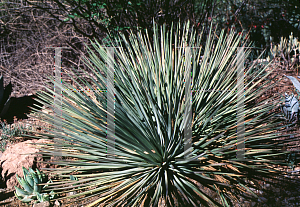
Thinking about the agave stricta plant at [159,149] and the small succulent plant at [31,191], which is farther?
the small succulent plant at [31,191]

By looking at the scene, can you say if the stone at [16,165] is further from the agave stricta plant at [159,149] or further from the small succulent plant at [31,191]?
the agave stricta plant at [159,149]

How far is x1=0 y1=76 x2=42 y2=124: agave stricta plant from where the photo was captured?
180 inches

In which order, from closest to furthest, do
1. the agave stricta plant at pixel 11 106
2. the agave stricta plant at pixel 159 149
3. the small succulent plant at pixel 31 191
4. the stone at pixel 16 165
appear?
1. the agave stricta plant at pixel 159 149
2. the small succulent plant at pixel 31 191
3. the stone at pixel 16 165
4. the agave stricta plant at pixel 11 106

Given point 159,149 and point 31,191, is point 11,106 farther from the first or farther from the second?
point 159,149

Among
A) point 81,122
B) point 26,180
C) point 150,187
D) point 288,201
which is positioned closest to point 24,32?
point 26,180

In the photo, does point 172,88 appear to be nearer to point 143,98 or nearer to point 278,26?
point 143,98

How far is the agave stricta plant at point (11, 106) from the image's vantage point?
4.56 m

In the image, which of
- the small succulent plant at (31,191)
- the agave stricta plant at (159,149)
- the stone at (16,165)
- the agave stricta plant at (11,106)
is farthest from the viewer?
the agave stricta plant at (11,106)

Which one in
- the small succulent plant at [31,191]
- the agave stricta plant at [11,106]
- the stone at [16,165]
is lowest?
the small succulent plant at [31,191]

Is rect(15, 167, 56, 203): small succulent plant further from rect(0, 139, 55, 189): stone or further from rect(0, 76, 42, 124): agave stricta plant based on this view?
rect(0, 76, 42, 124): agave stricta plant

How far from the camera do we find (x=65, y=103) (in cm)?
203

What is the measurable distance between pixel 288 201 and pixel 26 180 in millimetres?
2299

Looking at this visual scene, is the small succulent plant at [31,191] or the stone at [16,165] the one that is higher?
the stone at [16,165]

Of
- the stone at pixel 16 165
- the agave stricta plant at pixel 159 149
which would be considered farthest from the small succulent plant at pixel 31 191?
the agave stricta plant at pixel 159 149
